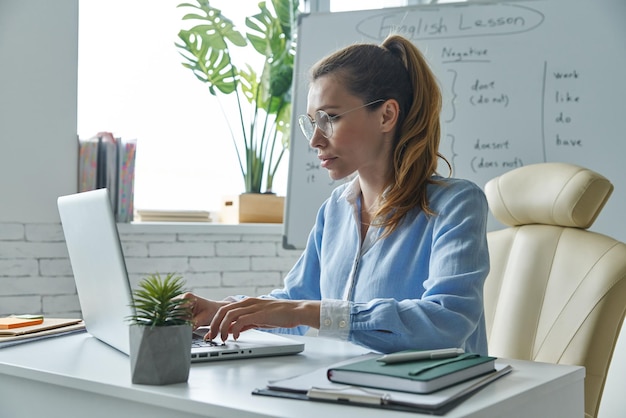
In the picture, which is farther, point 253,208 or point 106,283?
point 253,208

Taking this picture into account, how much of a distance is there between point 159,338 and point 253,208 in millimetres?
2293

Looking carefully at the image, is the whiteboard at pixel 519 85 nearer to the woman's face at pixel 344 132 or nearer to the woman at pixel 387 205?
the woman at pixel 387 205

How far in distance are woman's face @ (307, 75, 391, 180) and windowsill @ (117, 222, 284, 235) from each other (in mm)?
1481

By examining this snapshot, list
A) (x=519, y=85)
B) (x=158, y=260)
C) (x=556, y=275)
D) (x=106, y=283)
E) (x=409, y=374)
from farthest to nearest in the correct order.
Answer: (x=158, y=260) → (x=519, y=85) → (x=556, y=275) → (x=106, y=283) → (x=409, y=374)

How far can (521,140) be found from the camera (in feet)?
8.75

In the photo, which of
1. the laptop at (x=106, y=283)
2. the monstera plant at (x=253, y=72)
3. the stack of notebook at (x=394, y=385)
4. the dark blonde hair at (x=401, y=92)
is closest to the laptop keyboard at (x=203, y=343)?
the laptop at (x=106, y=283)

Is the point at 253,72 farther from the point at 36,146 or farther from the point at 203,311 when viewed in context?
the point at 203,311

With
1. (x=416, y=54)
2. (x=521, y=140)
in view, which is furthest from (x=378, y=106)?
(x=521, y=140)

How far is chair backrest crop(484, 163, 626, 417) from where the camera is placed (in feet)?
5.98

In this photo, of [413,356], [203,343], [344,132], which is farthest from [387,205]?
[413,356]

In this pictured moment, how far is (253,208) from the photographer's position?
3396 millimetres

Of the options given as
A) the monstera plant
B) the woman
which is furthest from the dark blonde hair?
the monstera plant

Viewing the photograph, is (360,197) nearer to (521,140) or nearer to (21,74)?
(521,140)

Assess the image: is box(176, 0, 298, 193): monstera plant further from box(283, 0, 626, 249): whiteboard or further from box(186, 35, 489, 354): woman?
box(186, 35, 489, 354): woman
